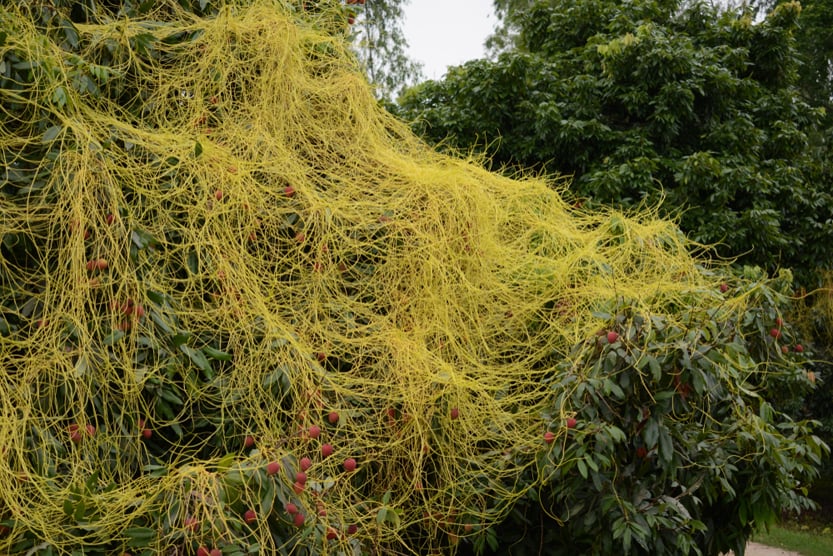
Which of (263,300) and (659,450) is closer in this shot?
(659,450)

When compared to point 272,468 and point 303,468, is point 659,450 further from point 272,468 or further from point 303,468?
point 272,468

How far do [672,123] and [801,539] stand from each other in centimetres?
448

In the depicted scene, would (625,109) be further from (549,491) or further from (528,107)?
(549,491)

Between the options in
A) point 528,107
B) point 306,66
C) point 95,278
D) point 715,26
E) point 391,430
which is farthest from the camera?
point 715,26

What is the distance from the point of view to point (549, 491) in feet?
12.3

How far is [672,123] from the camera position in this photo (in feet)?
24.2

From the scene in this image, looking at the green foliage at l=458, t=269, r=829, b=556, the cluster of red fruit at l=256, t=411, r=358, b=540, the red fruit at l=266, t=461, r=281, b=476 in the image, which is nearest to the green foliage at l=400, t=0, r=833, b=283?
the green foliage at l=458, t=269, r=829, b=556

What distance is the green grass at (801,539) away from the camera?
8.47 m

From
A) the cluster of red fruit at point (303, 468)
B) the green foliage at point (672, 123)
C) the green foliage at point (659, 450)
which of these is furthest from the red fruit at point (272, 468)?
the green foliage at point (672, 123)

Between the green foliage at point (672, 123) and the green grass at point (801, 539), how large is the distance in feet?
8.46

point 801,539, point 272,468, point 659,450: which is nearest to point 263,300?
point 272,468

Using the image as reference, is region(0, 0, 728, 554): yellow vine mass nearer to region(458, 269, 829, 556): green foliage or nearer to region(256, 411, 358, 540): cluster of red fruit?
region(256, 411, 358, 540): cluster of red fruit

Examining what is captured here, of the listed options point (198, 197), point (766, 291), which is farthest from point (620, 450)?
point (198, 197)

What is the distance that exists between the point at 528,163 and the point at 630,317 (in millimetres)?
4260
